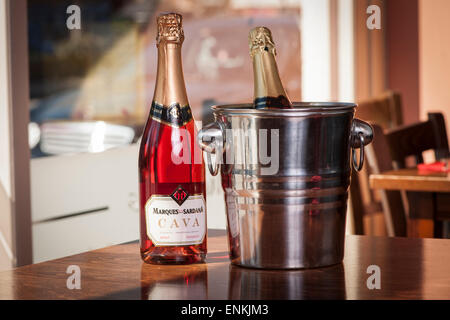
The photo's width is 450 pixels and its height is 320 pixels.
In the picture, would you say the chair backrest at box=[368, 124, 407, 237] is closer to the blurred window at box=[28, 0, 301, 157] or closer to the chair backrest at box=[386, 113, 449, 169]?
the chair backrest at box=[386, 113, 449, 169]

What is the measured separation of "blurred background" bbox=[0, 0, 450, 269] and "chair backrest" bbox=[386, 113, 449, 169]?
0.54 feet

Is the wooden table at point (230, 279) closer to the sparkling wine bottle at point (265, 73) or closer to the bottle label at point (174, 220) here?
the bottle label at point (174, 220)

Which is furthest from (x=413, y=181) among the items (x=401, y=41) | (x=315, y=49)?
(x=401, y=41)

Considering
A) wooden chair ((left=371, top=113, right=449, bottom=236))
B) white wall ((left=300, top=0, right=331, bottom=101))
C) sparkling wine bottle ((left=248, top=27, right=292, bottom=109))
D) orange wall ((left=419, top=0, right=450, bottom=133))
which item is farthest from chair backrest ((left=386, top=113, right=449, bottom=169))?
orange wall ((left=419, top=0, right=450, bottom=133))

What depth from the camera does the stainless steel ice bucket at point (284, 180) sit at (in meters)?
0.60

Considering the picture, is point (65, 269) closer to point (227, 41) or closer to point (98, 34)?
point (98, 34)

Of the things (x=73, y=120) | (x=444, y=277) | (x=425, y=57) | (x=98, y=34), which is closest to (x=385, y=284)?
(x=444, y=277)

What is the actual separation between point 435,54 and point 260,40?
4.00 meters

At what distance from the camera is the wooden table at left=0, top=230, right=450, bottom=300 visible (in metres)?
0.54

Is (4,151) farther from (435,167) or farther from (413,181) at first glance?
(435,167)
